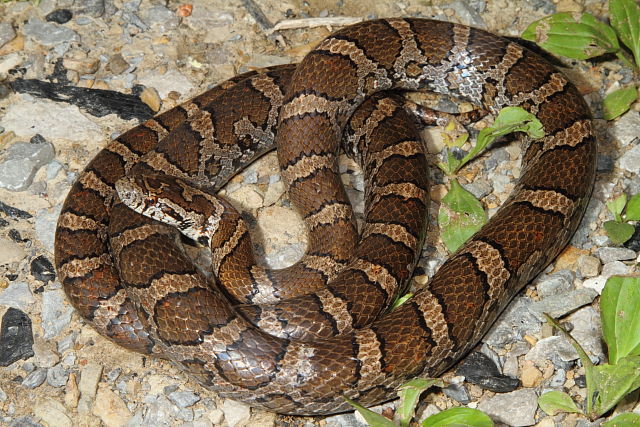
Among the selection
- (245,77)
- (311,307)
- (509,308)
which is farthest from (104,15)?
(509,308)

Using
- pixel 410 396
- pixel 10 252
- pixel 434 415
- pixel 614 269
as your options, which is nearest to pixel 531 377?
pixel 434 415

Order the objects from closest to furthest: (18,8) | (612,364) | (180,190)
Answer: (612,364)
(180,190)
(18,8)

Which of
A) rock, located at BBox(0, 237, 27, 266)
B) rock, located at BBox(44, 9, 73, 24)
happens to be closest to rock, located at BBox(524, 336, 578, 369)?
rock, located at BBox(0, 237, 27, 266)

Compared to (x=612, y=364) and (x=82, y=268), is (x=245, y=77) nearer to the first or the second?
(x=82, y=268)

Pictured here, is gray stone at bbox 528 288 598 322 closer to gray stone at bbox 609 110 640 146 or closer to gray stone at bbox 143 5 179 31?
gray stone at bbox 609 110 640 146

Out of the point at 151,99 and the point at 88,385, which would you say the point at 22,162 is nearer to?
the point at 151,99
